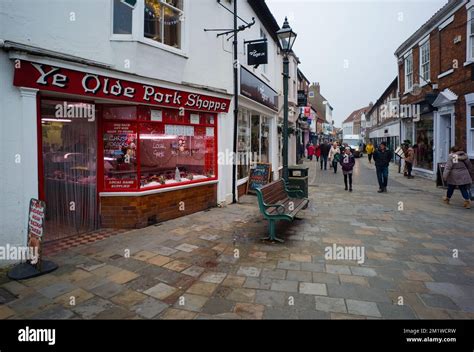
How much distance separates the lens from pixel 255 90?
10172mm

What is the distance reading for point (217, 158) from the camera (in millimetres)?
8109

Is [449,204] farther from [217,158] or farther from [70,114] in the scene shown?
[70,114]

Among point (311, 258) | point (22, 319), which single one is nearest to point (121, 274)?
point (22, 319)

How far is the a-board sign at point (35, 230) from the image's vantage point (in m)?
3.97

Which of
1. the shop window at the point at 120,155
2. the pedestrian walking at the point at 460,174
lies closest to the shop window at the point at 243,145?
the shop window at the point at 120,155

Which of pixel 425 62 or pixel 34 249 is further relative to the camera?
pixel 425 62

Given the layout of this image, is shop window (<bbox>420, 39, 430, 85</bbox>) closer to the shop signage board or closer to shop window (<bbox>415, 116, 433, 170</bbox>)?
shop window (<bbox>415, 116, 433, 170</bbox>)

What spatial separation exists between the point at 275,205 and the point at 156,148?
3.03 meters

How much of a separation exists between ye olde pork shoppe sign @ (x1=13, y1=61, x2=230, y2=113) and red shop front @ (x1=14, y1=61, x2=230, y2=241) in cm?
1

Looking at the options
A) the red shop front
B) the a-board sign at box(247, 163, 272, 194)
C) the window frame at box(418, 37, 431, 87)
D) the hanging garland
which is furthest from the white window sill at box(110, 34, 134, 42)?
the window frame at box(418, 37, 431, 87)

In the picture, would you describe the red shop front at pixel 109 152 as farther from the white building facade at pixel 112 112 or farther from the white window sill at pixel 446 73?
the white window sill at pixel 446 73

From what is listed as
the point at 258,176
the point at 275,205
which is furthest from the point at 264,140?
the point at 275,205

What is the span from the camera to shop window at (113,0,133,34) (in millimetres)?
5461

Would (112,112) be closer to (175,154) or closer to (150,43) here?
(150,43)
